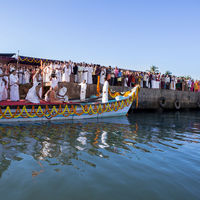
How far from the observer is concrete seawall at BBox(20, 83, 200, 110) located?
14523 mm

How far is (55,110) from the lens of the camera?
9594 mm

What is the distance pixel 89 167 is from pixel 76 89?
11135 millimetres

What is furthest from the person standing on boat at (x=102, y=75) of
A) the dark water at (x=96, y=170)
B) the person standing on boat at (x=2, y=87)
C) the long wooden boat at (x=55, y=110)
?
the dark water at (x=96, y=170)

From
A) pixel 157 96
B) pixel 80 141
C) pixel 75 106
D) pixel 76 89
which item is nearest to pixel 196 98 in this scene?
pixel 157 96

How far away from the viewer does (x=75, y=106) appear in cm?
1017

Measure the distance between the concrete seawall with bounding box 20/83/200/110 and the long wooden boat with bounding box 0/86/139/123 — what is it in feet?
11.9

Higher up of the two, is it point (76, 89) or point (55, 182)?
point (76, 89)

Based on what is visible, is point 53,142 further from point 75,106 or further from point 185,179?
point 75,106

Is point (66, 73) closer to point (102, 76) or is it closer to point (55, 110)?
point (102, 76)

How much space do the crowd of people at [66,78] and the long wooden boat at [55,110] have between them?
2.09 feet

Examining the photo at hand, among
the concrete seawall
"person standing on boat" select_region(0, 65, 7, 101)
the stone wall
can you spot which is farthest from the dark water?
the stone wall

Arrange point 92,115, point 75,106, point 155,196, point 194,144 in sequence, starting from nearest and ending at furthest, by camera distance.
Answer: point 155,196, point 194,144, point 75,106, point 92,115

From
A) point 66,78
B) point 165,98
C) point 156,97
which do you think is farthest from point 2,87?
point 165,98

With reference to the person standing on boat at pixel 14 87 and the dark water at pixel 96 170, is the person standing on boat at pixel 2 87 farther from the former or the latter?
the dark water at pixel 96 170
